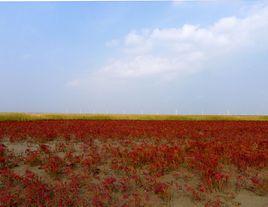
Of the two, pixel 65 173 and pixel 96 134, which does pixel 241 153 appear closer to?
pixel 65 173

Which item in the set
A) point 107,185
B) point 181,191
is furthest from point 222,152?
point 107,185

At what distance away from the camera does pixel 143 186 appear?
6570mm

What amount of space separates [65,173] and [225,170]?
476 centimetres

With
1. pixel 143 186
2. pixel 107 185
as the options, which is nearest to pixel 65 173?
pixel 107 185

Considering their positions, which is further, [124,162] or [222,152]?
[222,152]

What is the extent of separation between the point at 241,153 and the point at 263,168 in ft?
3.35

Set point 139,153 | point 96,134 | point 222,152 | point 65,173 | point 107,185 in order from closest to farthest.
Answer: point 107,185 → point 65,173 → point 139,153 → point 222,152 → point 96,134

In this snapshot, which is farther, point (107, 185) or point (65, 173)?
point (65, 173)

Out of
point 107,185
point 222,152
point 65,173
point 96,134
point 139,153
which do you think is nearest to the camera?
point 107,185

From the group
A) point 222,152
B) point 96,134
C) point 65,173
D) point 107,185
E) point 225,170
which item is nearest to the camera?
point 107,185

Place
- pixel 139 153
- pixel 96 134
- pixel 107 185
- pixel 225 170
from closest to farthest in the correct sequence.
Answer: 1. pixel 107 185
2. pixel 225 170
3. pixel 139 153
4. pixel 96 134

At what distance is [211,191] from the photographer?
20.8 feet

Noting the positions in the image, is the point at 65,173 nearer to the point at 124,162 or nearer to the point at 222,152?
the point at 124,162

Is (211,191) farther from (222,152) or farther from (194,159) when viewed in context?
(222,152)
